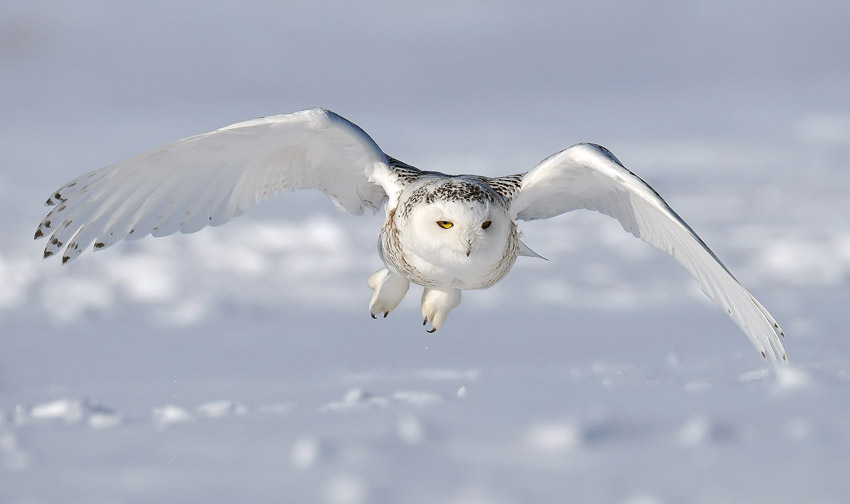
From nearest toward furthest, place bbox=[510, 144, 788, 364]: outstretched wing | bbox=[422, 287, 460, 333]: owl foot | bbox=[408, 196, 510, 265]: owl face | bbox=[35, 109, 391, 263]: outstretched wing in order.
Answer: bbox=[408, 196, 510, 265]: owl face
bbox=[510, 144, 788, 364]: outstretched wing
bbox=[35, 109, 391, 263]: outstretched wing
bbox=[422, 287, 460, 333]: owl foot

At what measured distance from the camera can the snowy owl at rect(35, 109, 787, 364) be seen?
5.41 m

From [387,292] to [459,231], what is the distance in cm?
127

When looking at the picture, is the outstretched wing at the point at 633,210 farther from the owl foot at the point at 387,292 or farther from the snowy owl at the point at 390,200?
the owl foot at the point at 387,292

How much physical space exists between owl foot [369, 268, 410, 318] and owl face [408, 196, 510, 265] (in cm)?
90

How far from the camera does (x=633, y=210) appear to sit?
6082 mm

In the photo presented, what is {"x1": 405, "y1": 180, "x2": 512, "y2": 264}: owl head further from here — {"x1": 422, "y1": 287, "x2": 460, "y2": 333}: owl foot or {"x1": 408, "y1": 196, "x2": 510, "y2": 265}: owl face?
{"x1": 422, "y1": 287, "x2": 460, "y2": 333}: owl foot

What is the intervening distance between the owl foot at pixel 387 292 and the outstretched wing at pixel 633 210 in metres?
0.88

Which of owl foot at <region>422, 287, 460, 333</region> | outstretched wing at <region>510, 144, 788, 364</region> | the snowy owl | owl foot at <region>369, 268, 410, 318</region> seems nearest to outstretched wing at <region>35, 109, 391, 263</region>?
the snowy owl

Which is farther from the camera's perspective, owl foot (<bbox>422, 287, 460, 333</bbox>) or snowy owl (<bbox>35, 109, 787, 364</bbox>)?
owl foot (<bbox>422, 287, 460, 333</bbox>)

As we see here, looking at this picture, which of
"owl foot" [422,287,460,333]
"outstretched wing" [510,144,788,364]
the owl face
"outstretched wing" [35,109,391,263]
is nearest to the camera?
the owl face

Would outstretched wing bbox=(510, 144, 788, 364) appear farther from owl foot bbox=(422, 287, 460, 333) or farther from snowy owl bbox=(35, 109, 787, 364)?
owl foot bbox=(422, 287, 460, 333)

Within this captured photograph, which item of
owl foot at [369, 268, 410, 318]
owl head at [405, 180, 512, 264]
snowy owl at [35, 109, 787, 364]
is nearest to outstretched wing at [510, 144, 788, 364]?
snowy owl at [35, 109, 787, 364]

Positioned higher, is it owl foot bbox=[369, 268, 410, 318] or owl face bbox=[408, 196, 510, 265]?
owl face bbox=[408, 196, 510, 265]

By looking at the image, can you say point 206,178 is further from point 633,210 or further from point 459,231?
point 633,210
